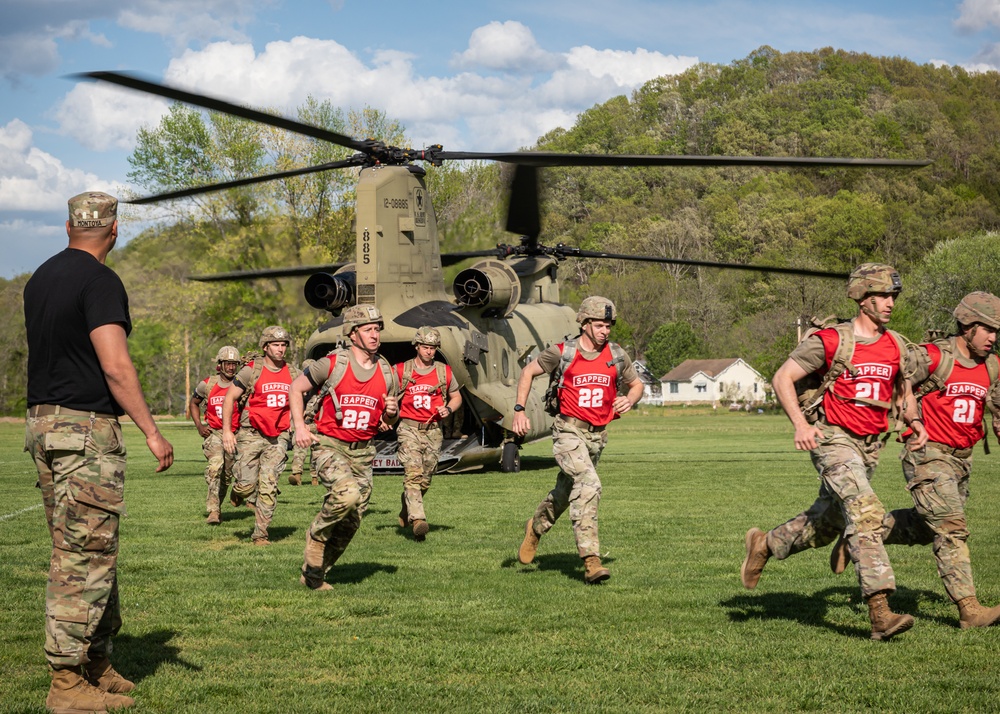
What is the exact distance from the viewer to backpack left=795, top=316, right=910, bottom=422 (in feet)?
25.1

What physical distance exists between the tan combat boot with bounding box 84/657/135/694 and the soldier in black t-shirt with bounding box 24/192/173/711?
0.39 feet

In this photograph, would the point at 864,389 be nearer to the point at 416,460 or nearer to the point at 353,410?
A: the point at 353,410

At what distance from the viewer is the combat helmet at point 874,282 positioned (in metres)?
7.65

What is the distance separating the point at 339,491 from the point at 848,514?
12.8 ft

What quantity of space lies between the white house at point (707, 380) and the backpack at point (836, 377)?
80.7 metres

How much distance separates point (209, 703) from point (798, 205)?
99.9 meters

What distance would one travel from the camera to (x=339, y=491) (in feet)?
29.2

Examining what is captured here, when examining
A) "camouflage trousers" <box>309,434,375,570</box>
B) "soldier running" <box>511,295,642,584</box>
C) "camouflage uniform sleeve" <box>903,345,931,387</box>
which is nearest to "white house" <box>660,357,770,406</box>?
"soldier running" <box>511,295,642,584</box>

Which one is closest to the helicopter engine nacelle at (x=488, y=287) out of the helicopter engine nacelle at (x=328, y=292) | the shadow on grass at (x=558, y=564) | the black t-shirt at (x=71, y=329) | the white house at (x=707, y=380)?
the helicopter engine nacelle at (x=328, y=292)

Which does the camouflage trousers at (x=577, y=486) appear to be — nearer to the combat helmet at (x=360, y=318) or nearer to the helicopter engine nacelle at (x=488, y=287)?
the combat helmet at (x=360, y=318)

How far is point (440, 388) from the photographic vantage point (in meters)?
14.0

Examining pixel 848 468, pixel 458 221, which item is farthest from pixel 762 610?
pixel 458 221

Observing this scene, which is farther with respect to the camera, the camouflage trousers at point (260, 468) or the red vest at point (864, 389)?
the camouflage trousers at point (260, 468)

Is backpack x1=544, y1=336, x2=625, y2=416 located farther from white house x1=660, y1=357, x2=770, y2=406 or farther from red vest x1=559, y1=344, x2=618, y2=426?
white house x1=660, y1=357, x2=770, y2=406
